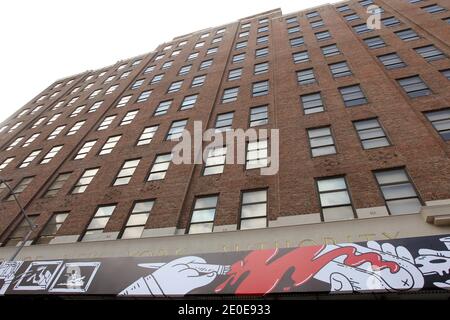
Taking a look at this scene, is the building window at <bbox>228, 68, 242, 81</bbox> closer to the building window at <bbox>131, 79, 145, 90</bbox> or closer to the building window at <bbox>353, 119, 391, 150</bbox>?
the building window at <bbox>131, 79, 145, 90</bbox>

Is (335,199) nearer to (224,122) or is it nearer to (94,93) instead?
(224,122)

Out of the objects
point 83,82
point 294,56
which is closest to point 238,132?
point 294,56

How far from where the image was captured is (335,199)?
14.1m

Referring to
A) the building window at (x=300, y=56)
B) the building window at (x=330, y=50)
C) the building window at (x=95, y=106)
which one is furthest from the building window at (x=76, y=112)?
the building window at (x=330, y=50)

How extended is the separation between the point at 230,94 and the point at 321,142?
34.7 ft

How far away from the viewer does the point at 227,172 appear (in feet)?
57.8

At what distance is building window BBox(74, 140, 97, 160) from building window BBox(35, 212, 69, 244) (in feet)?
20.6

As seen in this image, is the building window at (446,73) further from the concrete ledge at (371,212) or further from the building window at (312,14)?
the building window at (312,14)

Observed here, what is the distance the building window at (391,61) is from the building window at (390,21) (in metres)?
6.38

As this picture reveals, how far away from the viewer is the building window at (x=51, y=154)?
86.5 ft

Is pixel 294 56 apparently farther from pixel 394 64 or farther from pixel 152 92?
pixel 152 92

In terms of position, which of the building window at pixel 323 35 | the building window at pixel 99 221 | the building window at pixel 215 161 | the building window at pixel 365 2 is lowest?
the building window at pixel 99 221

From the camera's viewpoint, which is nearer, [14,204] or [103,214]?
[103,214]
